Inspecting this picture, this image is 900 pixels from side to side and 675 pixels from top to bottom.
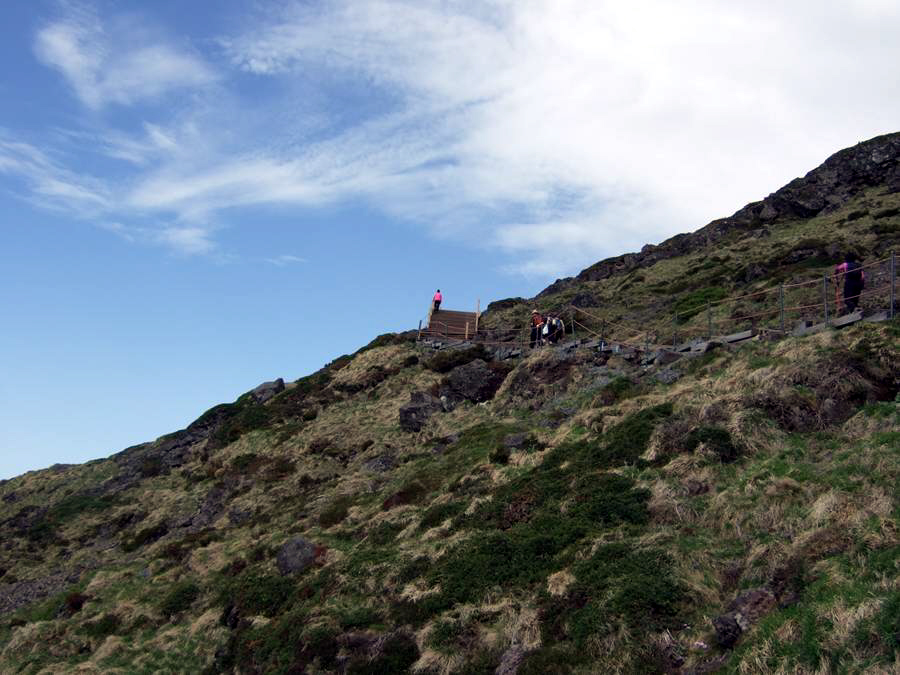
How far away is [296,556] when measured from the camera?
1936 cm

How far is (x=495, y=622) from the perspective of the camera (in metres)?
12.6

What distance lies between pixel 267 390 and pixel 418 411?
17521 millimetres

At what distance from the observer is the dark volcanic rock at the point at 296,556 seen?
19000 mm

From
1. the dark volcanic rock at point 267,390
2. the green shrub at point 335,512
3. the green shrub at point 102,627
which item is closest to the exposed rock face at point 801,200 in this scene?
the dark volcanic rock at point 267,390

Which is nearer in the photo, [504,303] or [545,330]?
[545,330]

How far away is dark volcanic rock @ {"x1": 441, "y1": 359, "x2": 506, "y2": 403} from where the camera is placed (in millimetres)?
31267

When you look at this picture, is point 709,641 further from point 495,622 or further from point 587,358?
point 587,358

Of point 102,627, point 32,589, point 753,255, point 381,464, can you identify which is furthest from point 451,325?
point 102,627

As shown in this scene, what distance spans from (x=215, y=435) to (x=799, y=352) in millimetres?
31782

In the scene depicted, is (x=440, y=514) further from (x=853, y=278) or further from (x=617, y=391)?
(x=853, y=278)

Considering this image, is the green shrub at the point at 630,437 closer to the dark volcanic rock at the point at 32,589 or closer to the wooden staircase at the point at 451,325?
the dark volcanic rock at the point at 32,589

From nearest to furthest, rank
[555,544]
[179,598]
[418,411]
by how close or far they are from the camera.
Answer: [555,544] < [179,598] < [418,411]

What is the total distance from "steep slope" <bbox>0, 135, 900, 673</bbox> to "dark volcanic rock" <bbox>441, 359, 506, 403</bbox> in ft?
0.34

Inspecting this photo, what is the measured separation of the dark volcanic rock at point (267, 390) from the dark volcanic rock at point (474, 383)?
1531 centimetres
